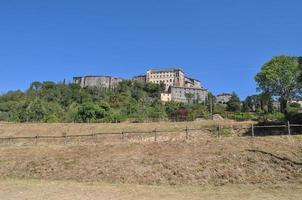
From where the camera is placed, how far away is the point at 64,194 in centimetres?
1752

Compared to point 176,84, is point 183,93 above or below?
below

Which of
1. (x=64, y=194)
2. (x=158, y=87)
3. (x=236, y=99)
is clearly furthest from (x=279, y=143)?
(x=158, y=87)

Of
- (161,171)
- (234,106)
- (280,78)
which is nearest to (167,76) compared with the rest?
(234,106)

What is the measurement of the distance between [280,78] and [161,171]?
56013 millimetres

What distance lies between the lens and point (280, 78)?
2815 inches

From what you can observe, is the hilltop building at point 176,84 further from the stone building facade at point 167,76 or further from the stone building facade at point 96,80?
the stone building facade at point 96,80

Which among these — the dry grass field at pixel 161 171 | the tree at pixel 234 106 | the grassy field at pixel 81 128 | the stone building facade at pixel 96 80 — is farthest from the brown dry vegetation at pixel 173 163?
the stone building facade at pixel 96 80

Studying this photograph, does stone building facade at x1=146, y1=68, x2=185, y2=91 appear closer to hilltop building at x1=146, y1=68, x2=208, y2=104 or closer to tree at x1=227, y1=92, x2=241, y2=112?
hilltop building at x1=146, y1=68, x2=208, y2=104

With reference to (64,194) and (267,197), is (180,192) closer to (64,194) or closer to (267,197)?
(267,197)

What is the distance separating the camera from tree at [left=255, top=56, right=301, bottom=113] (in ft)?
232

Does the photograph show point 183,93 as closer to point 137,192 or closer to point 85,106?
point 85,106

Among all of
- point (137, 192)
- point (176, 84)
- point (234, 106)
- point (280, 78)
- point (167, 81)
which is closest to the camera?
point (137, 192)

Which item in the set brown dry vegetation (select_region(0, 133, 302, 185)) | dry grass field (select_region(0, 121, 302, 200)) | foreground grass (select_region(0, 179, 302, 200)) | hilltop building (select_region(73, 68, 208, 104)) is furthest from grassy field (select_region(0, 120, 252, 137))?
hilltop building (select_region(73, 68, 208, 104))

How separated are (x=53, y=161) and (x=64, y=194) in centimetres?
931
